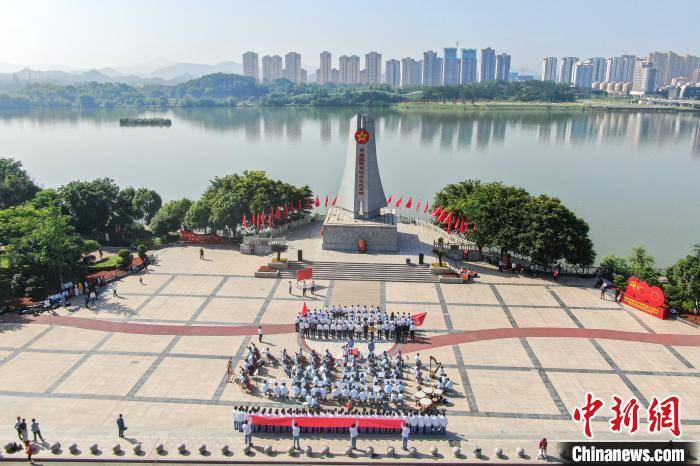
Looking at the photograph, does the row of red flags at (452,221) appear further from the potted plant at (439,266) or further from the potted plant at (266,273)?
the potted plant at (266,273)

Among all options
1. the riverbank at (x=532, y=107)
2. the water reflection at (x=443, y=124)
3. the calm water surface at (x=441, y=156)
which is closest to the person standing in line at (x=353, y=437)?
the calm water surface at (x=441, y=156)

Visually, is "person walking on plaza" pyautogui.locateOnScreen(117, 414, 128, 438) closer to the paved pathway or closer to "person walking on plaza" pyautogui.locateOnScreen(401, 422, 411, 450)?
the paved pathway

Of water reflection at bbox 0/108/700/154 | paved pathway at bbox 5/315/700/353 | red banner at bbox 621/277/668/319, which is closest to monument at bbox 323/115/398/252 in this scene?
paved pathway at bbox 5/315/700/353

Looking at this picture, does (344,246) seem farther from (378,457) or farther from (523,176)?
(523,176)

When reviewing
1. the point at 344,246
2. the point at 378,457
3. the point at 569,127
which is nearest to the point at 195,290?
the point at 344,246

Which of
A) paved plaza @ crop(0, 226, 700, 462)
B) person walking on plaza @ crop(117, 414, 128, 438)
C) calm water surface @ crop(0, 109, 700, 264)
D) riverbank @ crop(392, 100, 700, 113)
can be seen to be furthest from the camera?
riverbank @ crop(392, 100, 700, 113)

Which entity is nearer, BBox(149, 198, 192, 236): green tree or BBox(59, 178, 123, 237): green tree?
BBox(149, 198, 192, 236): green tree
